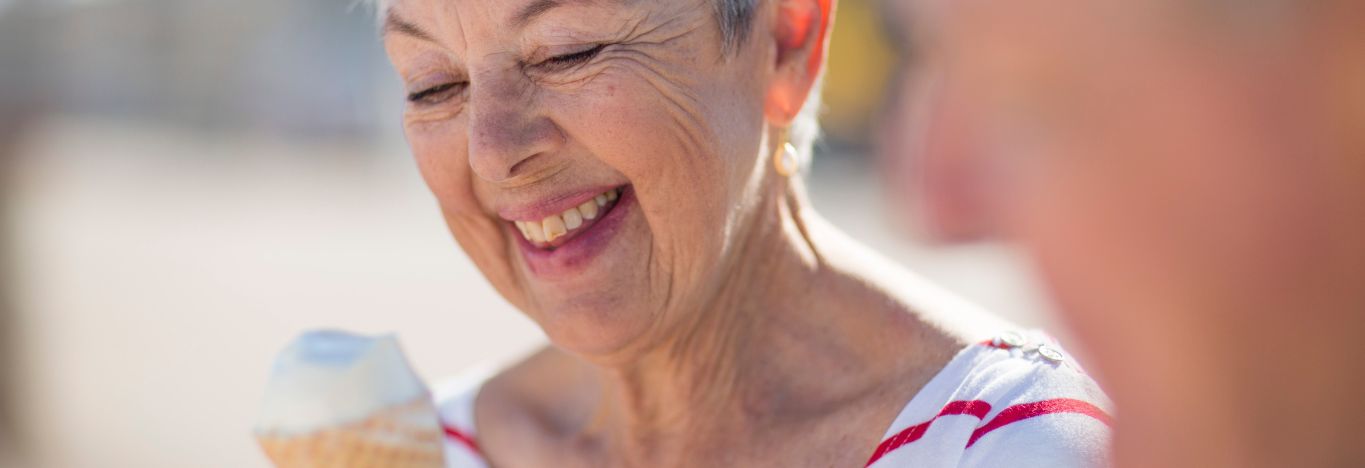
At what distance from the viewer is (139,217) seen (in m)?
16.2

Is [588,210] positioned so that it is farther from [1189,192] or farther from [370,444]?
[1189,192]

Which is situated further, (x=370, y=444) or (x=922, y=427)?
(x=370, y=444)

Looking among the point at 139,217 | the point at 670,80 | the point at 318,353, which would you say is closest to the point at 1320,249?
the point at 670,80

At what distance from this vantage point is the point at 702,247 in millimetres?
2225

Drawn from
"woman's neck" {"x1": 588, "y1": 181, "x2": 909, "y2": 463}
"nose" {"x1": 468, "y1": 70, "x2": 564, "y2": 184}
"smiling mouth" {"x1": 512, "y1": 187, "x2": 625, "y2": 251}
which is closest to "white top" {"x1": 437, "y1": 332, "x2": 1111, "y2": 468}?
"woman's neck" {"x1": 588, "y1": 181, "x2": 909, "y2": 463}

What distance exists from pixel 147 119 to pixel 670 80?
30452mm

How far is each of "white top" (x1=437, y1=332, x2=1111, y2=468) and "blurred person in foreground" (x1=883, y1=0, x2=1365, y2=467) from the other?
0.87m

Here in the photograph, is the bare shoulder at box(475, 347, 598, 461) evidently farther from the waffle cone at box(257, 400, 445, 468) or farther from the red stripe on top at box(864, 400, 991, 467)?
the red stripe on top at box(864, 400, 991, 467)

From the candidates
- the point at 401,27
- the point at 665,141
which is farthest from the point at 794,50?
the point at 401,27

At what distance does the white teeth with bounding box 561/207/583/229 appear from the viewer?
220 cm

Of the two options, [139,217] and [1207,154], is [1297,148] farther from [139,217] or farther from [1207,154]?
[139,217]

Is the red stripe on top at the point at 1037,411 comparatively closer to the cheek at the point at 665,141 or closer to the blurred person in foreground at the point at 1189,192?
the cheek at the point at 665,141

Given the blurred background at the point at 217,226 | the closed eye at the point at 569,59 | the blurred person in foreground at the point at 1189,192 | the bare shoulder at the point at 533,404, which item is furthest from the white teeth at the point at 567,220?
the blurred person in foreground at the point at 1189,192

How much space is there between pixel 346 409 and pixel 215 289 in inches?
391
